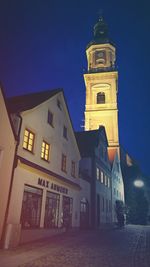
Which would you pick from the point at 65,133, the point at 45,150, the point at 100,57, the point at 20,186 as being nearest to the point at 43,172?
the point at 45,150

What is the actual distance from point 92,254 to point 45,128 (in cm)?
976

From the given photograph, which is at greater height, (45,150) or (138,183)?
(138,183)

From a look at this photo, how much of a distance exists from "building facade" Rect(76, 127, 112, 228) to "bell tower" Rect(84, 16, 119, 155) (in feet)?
40.5

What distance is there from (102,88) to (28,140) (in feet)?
130

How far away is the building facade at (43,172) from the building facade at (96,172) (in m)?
4.64

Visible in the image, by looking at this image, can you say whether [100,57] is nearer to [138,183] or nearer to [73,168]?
[138,183]

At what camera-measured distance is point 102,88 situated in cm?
5266

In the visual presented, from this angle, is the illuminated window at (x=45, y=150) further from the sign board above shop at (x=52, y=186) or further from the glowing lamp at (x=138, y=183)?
the glowing lamp at (x=138, y=183)

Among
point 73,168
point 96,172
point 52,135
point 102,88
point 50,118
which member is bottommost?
point 73,168

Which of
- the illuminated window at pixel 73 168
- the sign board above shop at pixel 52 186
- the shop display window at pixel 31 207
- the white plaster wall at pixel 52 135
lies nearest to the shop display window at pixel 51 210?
the sign board above shop at pixel 52 186

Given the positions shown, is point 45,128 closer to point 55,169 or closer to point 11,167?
point 55,169

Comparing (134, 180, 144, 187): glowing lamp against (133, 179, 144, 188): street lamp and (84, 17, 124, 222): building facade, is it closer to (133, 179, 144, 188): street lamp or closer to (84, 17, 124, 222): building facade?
(133, 179, 144, 188): street lamp

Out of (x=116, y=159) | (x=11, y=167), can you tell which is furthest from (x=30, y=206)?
(x=116, y=159)

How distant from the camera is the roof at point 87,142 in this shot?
29.3 m
